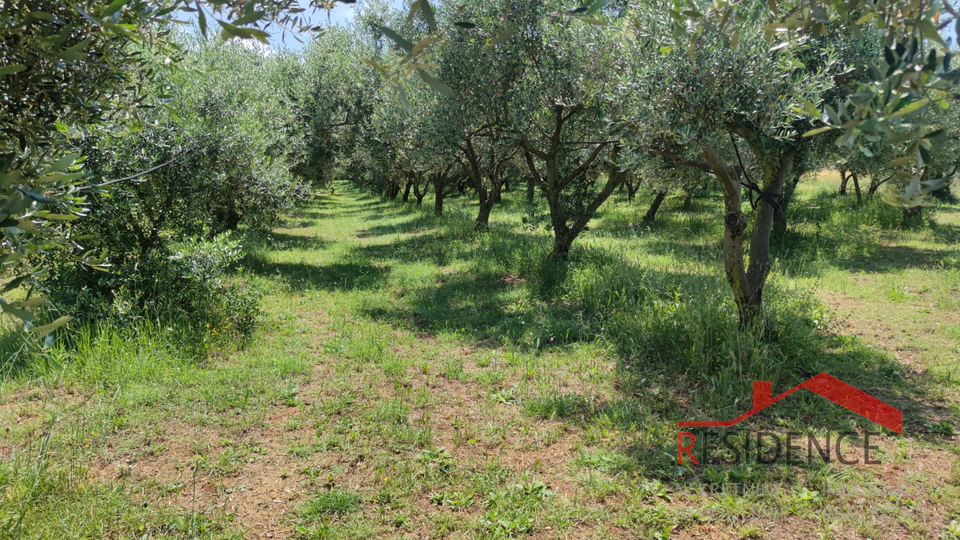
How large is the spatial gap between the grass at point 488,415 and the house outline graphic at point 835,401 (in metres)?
0.12

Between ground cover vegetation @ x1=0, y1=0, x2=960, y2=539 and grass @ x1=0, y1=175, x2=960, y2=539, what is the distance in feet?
0.11

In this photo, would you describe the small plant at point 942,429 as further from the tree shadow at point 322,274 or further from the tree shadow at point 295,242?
the tree shadow at point 295,242

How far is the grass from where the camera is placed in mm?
3703

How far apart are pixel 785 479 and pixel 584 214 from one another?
7298mm

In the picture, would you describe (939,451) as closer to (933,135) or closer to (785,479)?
(785,479)

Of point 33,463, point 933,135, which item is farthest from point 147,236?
point 933,135

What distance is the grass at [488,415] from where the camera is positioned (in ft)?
12.1

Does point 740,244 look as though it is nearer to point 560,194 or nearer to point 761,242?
point 761,242

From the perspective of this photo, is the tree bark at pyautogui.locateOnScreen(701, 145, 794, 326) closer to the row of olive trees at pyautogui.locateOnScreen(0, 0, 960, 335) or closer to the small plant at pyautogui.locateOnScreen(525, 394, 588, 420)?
the row of olive trees at pyautogui.locateOnScreen(0, 0, 960, 335)

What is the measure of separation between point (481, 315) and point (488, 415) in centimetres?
354

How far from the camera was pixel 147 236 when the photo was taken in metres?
8.09

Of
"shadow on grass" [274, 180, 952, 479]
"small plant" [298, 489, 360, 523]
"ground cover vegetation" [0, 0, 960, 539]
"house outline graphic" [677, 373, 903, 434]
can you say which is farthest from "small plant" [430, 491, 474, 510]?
"house outline graphic" [677, 373, 903, 434]

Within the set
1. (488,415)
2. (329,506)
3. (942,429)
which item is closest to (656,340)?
(488,415)

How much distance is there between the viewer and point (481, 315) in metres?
8.86
